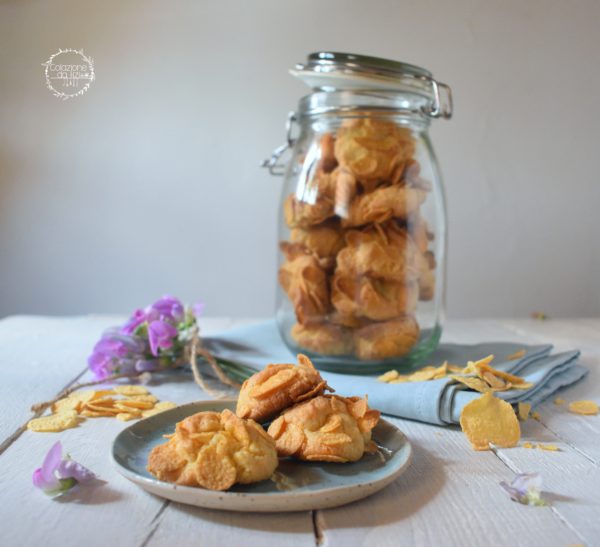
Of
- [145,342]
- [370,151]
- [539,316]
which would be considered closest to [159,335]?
[145,342]

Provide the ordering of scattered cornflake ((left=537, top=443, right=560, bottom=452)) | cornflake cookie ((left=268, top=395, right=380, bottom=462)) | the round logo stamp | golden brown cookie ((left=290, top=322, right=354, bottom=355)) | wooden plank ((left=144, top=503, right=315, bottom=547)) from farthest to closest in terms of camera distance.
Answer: the round logo stamp → golden brown cookie ((left=290, top=322, right=354, bottom=355)) → scattered cornflake ((left=537, top=443, right=560, bottom=452)) → cornflake cookie ((left=268, top=395, right=380, bottom=462)) → wooden plank ((left=144, top=503, right=315, bottom=547))

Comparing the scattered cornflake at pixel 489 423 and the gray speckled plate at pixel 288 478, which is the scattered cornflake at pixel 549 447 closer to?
the scattered cornflake at pixel 489 423

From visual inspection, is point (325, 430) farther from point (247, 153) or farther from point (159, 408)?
point (247, 153)

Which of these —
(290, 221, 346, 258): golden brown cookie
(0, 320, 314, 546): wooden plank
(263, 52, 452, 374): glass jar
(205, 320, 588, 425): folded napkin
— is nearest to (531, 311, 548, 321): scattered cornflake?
(205, 320, 588, 425): folded napkin

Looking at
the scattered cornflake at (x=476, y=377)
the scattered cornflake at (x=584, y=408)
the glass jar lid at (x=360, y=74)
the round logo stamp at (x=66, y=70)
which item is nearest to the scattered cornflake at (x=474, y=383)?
the scattered cornflake at (x=476, y=377)

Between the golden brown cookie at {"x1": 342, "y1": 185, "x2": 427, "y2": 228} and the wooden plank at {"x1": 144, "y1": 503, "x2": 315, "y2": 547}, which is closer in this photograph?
the wooden plank at {"x1": 144, "y1": 503, "x2": 315, "y2": 547}

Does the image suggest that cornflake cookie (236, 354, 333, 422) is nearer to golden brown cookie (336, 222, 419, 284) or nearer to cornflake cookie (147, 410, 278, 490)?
cornflake cookie (147, 410, 278, 490)

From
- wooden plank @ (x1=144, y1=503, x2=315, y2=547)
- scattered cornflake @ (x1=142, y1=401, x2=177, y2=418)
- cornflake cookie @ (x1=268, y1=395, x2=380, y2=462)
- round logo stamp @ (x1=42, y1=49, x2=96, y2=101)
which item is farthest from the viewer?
round logo stamp @ (x1=42, y1=49, x2=96, y2=101)

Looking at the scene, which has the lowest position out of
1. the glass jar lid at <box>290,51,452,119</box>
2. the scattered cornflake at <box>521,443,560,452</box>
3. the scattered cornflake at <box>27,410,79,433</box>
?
the scattered cornflake at <box>27,410,79,433</box>
